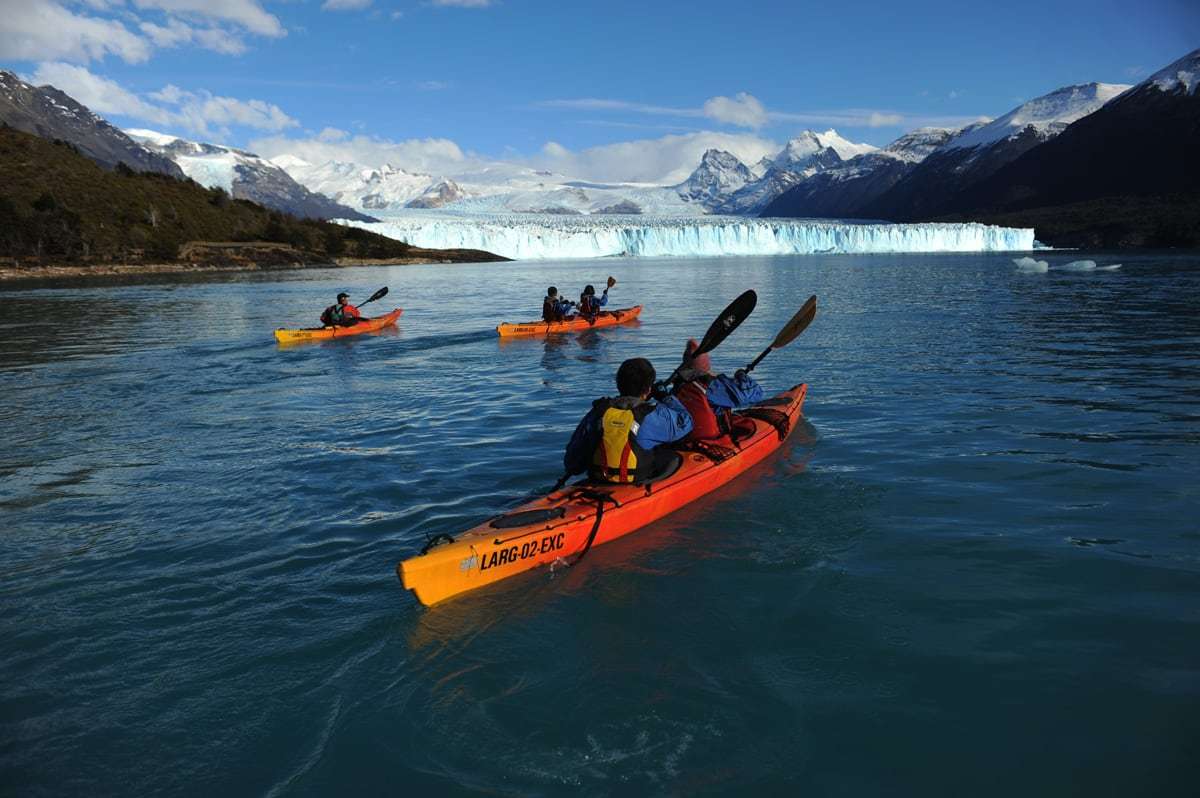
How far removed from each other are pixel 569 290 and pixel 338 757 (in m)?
34.3

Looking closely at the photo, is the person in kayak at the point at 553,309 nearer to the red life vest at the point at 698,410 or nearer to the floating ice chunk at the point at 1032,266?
the red life vest at the point at 698,410

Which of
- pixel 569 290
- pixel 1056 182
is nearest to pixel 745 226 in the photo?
pixel 569 290

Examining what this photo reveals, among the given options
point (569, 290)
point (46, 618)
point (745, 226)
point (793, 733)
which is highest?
point (745, 226)

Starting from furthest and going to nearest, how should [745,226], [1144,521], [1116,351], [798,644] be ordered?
[745,226]
[1116,351]
[1144,521]
[798,644]

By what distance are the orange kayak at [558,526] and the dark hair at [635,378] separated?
2.56ft

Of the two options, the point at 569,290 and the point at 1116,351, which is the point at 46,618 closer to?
the point at 1116,351

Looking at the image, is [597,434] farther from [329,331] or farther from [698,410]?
[329,331]

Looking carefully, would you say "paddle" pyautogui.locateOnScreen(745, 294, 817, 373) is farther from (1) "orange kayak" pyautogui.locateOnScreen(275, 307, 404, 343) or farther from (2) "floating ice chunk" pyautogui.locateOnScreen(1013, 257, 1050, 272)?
(2) "floating ice chunk" pyautogui.locateOnScreen(1013, 257, 1050, 272)

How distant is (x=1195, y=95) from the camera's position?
11012 centimetres

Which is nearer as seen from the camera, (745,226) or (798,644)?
(798,644)

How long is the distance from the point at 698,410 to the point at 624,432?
59.2 inches

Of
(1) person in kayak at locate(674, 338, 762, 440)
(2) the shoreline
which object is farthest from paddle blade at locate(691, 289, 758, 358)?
(2) the shoreline

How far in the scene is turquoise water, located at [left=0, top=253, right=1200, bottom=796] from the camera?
3566 millimetres

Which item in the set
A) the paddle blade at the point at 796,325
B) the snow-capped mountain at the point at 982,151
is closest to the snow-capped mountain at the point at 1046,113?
the snow-capped mountain at the point at 982,151
